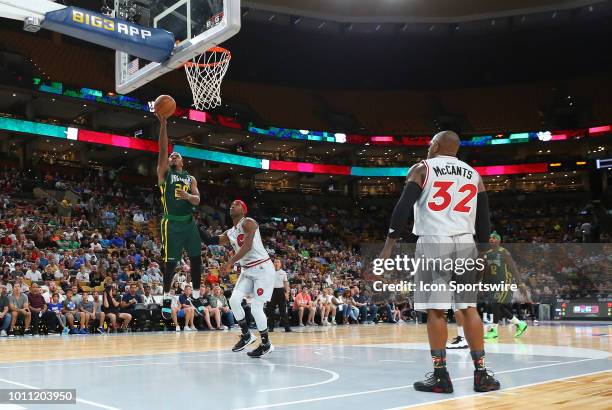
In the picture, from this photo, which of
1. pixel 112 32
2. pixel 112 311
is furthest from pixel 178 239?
pixel 112 311

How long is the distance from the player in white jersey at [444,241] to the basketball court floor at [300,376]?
0.37 metres

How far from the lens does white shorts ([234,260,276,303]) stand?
8.32 m

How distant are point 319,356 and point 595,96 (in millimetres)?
35961

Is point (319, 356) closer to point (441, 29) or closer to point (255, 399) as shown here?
point (255, 399)

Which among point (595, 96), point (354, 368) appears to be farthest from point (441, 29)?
point (354, 368)

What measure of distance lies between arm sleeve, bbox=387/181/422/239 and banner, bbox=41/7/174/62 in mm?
4109

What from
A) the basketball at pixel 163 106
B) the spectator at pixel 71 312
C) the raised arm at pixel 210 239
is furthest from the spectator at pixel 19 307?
the basketball at pixel 163 106

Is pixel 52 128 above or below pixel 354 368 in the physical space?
above

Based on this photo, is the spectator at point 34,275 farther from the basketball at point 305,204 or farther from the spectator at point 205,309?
the spectator at point 205,309

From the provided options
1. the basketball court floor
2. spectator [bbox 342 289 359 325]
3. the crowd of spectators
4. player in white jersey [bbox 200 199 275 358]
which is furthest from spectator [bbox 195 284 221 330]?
player in white jersey [bbox 200 199 275 358]

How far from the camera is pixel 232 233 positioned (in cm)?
848

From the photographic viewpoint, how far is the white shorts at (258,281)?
27.3 ft

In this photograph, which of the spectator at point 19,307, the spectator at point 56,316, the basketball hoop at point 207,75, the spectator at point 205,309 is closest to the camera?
the basketball hoop at point 207,75

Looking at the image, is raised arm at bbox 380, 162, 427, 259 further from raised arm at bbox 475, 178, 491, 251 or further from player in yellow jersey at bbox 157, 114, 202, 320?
player in yellow jersey at bbox 157, 114, 202, 320
